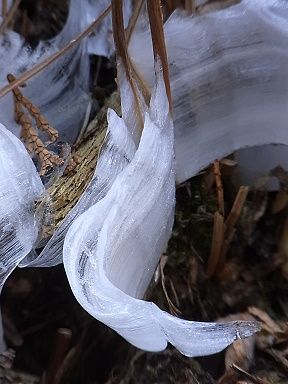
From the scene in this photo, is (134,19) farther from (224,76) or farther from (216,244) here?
(216,244)

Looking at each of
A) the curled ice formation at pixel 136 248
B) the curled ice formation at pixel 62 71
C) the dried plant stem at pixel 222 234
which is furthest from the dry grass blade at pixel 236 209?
the curled ice formation at pixel 62 71

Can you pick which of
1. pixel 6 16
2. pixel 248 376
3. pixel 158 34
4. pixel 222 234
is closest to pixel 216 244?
pixel 222 234

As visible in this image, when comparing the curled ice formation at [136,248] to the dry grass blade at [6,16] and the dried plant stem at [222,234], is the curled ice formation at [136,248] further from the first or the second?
the dry grass blade at [6,16]

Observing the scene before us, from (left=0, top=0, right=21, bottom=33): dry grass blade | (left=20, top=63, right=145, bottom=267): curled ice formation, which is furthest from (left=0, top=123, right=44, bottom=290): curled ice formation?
(left=0, top=0, right=21, bottom=33): dry grass blade

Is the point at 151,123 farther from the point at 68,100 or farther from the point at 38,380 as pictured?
the point at 38,380

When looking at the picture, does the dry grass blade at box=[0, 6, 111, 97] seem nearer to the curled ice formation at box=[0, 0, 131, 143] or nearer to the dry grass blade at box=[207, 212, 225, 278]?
the curled ice formation at box=[0, 0, 131, 143]
